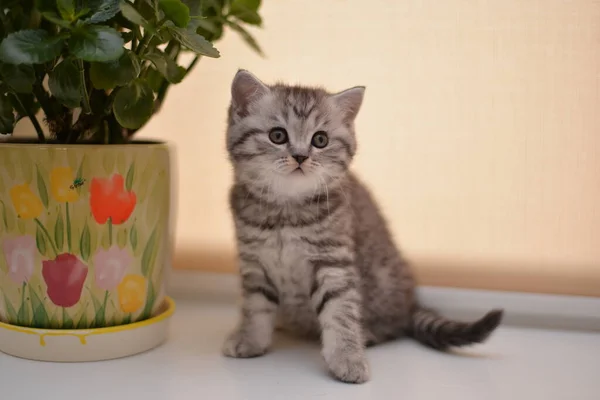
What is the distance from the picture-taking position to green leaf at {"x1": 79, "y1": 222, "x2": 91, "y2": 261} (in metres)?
0.91

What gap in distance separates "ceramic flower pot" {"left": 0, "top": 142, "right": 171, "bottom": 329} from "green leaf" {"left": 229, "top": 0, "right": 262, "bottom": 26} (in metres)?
0.28

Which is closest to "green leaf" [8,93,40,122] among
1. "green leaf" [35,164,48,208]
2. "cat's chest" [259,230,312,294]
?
"green leaf" [35,164,48,208]

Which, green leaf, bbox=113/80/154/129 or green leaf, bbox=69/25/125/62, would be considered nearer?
green leaf, bbox=69/25/125/62

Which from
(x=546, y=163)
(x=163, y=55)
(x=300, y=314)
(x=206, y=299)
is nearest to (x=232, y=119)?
(x=163, y=55)

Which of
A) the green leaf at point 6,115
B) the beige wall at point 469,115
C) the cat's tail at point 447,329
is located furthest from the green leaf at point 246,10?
the cat's tail at point 447,329

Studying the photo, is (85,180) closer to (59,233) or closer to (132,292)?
(59,233)

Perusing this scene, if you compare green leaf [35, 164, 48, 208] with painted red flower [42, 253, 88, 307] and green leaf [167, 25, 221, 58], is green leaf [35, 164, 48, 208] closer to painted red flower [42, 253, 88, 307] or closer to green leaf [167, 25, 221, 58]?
painted red flower [42, 253, 88, 307]

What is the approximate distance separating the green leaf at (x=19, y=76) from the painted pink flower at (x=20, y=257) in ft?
0.72

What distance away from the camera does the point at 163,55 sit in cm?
90

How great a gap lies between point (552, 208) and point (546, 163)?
0.29 feet

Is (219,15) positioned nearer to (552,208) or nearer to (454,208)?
(454,208)

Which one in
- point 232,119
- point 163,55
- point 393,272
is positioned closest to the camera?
point 163,55

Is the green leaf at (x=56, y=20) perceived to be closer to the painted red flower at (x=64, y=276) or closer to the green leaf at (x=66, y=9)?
the green leaf at (x=66, y=9)

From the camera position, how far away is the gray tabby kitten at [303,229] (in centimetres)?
95
